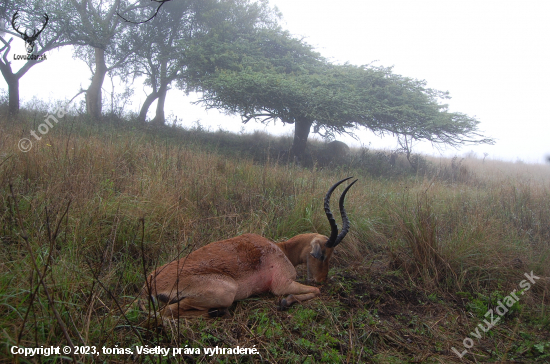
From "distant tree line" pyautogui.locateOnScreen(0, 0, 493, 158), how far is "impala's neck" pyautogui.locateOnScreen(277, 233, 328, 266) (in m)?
11.2

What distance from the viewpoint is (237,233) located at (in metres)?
4.56

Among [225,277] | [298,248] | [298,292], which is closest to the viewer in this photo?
[225,277]

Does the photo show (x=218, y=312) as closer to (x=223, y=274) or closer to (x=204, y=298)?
(x=204, y=298)

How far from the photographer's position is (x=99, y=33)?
15523 millimetres

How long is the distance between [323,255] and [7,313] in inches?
114

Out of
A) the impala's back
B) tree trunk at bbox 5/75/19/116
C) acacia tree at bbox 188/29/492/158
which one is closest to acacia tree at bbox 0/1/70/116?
tree trunk at bbox 5/75/19/116

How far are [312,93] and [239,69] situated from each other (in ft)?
14.6

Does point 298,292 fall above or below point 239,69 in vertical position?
below

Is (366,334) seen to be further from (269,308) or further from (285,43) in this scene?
(285,43)

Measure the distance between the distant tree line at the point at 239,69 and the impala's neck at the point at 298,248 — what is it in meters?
11.2

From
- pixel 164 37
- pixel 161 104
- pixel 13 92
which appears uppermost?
pixel 164 37

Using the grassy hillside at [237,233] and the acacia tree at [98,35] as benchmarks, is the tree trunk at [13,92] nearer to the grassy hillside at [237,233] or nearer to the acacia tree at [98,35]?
the acacia tree at [98,35]

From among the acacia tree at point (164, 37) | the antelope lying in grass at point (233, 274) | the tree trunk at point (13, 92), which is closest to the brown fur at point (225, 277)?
the antelope lying in grass at point (233, 274)

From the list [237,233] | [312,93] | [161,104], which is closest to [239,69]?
[312,93]
